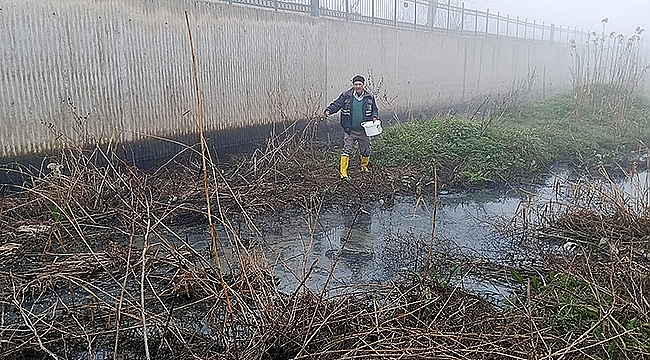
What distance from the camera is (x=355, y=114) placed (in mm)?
7832

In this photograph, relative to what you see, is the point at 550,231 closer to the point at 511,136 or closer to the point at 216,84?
the point at 511,136

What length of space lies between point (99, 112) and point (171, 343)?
196 inches

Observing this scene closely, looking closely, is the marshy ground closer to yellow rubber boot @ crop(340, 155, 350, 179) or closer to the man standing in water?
yellow rubber boot @ crop(340, 155, 350, 179)

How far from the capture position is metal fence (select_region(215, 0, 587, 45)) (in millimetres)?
11142

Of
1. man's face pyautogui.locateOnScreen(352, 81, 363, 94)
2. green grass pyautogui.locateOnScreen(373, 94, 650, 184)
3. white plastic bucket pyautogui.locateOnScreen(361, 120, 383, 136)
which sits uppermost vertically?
man's face pyautogui.locateOnScreen(352, 81, 363, 94)

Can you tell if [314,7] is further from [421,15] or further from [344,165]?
[421,15]

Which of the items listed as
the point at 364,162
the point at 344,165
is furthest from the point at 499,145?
the point at 344,165

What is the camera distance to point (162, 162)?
803cm

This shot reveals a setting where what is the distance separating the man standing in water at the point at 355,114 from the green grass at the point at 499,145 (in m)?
0.73

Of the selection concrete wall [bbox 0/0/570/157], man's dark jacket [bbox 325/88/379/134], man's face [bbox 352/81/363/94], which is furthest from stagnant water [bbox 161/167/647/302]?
concrete wall [bbox 0/0/570/157]

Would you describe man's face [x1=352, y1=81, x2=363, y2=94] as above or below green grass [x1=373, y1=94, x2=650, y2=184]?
above

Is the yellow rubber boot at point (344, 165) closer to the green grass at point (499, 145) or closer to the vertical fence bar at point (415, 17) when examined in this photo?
the green grass at point (499, 145)

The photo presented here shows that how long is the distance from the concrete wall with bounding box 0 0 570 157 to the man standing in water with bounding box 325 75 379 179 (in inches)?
97.7

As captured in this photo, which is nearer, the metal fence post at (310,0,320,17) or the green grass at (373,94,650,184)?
the green grass at (373,94,650,184)
